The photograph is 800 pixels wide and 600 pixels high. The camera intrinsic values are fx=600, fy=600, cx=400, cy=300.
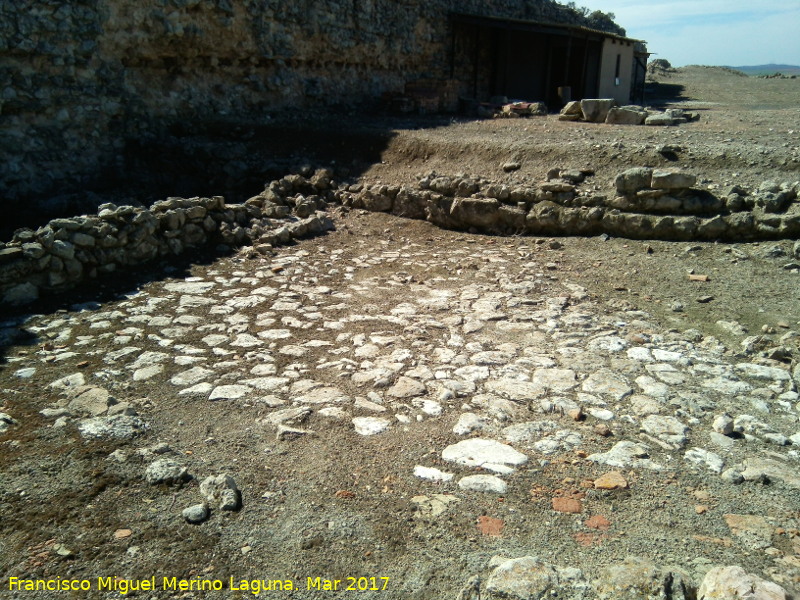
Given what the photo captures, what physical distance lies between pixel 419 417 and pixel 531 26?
14290 millimetres

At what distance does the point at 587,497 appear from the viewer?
2850 millimetres

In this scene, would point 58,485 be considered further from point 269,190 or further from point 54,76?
point 54,76

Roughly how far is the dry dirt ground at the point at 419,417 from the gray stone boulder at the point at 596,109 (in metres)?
4.60

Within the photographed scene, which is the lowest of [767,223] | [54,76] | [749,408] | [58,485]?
[58,485]

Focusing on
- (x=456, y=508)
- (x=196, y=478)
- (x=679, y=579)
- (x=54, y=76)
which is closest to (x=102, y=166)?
(x=54, y=76)

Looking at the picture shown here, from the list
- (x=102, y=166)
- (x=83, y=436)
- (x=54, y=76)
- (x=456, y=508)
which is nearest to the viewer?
(x=456, y=508)

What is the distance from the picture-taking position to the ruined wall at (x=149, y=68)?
8594mm

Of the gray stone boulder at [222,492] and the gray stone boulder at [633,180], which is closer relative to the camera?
the gray stone boulder at [222,492]

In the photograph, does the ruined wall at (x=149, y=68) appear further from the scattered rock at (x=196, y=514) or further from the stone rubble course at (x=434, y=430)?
the scattered rock at (x=196, y=514)

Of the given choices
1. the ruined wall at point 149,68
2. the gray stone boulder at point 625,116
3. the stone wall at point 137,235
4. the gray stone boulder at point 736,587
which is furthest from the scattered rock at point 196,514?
the gray stone boulder at point 625,116

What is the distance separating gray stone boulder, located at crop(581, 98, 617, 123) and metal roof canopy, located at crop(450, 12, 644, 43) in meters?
4.45

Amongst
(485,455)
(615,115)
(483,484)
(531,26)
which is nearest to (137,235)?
(485,455)

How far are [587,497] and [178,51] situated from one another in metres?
10.4

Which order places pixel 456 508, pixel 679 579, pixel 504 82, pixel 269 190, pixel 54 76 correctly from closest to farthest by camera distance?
pixel 679 579
pixel 456 508
pixel 269 190
pixel 54 76
pixel 504 82
